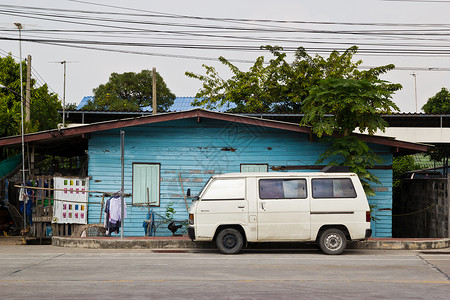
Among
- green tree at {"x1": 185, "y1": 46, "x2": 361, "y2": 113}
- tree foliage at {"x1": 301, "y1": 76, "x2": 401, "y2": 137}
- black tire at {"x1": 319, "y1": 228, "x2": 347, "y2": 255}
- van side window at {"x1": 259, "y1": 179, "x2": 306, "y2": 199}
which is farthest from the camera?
green tree at {"x1": 185, "y1": 46, "x2": 361, "y2": 113}

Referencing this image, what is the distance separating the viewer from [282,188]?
13.0 metres

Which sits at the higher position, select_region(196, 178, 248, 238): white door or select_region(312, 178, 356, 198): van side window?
select_region(312, 178, 356, 198): van side window

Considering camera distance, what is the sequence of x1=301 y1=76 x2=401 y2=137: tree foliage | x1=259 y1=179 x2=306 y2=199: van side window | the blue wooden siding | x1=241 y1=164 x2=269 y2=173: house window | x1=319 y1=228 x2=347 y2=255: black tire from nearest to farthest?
1. x1=259 y1=179 x2=306 y2=199: van side window
2. x1=319 y1=228 x2=347 y2=255: black tire
3. x1=301 y1=76 x2=401 y2=137: tree foliage
4. the blue wooden siding
5. x1=241 y1=164 x2=269 y2=173: house window

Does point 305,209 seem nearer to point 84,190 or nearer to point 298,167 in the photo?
Result: point 298,167

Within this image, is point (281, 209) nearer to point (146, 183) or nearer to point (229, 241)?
point (229, 241)

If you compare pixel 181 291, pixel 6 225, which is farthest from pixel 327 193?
pixel 6 225

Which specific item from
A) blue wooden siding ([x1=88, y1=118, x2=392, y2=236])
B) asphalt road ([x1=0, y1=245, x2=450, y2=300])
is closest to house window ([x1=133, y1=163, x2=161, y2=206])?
blue wooden siding ([x1=88, y1=118, x2=392, y2=236])

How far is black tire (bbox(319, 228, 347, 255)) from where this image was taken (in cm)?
1309

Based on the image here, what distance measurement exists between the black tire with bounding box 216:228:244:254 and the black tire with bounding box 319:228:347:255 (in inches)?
81.6

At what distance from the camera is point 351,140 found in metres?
15.9

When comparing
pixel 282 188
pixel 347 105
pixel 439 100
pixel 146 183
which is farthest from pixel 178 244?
pixel 439 100

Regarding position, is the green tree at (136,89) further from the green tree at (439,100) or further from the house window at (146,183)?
the house window at (146,183)

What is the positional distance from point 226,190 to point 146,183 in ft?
15.8

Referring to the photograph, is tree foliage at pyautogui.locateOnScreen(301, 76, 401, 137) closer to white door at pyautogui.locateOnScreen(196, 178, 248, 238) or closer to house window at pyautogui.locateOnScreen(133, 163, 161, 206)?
white door at pyautogui.locateOnScreen(196, 178, 248, 238)
